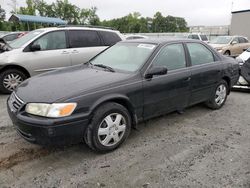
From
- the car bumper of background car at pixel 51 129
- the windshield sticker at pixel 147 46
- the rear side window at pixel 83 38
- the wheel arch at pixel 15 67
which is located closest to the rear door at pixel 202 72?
the windshield sticker at pixel 147 46

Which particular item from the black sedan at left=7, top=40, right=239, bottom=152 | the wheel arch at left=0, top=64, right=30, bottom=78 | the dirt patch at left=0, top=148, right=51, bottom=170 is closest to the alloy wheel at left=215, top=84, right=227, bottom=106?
A: the black sedan at left=7, top=40, right=239, bottom=152

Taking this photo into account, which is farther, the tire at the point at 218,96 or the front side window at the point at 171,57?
the tire at the point at 218,96

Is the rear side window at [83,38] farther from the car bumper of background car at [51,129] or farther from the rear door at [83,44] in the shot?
the car bumper of background car at [51,129]

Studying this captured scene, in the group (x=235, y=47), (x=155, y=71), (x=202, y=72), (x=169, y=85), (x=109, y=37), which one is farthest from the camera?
(x=235, y=47)

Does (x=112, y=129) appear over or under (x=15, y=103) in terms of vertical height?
under

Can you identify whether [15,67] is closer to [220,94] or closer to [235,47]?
[220,94]

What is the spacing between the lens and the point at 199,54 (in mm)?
4605

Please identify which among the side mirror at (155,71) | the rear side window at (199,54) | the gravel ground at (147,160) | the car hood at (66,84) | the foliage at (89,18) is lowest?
the gravel ground at (147,160)

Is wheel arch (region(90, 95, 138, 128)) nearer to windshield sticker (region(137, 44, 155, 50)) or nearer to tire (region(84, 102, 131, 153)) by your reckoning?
tire (region(84, 102, 131, 153))

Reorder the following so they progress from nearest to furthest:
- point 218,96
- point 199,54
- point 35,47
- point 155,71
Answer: point 155,71, point 199,54, point 218,96, point 35,47

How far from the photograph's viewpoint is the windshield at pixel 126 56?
3.75 m

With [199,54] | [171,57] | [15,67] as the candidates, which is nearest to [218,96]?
[199,54]

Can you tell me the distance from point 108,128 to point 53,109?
2.58ft

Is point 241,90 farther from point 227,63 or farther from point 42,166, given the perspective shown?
point 42,166
